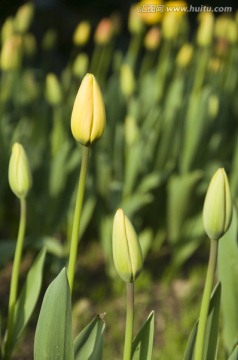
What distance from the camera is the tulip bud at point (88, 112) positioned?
3.14 ft

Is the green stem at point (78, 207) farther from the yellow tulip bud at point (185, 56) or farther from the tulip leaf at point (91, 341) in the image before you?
the yellow tulip bud at point (185, 56)

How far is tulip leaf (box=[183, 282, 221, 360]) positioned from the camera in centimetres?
107

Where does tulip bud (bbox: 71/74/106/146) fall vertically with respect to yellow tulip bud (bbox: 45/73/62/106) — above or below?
below

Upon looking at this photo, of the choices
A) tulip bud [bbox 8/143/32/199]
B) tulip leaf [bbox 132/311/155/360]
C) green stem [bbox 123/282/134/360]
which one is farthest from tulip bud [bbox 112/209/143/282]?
tulip bud [bbox 8/143/32/199]

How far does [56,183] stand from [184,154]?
501mm

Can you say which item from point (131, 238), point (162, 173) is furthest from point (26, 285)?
point (162, 173)

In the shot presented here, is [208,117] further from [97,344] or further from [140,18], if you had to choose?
[97,344]

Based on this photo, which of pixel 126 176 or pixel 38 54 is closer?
pixel 126 176

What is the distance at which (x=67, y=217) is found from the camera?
2.15 meters

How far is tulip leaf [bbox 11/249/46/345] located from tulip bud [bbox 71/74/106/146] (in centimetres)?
39

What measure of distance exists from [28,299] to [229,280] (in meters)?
0.36

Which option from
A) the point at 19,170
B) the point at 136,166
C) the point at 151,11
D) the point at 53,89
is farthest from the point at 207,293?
the point at 151,11

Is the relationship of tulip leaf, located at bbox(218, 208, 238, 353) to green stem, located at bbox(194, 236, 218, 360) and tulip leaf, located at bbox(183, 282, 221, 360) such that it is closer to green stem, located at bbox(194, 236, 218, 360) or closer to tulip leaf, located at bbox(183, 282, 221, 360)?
tulip leaf, located at bbox(183, 282, 221, 360)

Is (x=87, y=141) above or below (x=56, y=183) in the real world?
below
